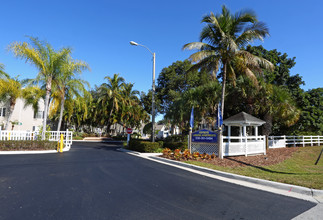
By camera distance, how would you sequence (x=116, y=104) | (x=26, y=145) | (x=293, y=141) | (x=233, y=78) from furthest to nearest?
(x=116, y=104) → (x=293, y=141) → (x=233, y=78) → (x=26, y=145)

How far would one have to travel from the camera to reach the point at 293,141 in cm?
2211

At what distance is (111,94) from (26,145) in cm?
2174

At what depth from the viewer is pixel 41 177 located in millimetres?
6457

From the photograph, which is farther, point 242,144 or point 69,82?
point 69,82

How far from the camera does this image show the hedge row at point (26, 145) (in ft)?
42.6

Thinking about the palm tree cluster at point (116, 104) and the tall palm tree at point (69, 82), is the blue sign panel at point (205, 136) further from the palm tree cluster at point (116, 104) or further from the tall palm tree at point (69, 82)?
the palm tree cluster at point (116, 104)

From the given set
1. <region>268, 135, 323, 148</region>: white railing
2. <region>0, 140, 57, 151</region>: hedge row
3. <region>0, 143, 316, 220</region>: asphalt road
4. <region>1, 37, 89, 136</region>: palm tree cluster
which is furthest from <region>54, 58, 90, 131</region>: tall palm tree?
<region>268, 135, 323, 148</region>: white railing

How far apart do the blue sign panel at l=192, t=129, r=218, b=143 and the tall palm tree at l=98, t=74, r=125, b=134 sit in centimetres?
2344

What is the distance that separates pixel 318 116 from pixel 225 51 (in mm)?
16372

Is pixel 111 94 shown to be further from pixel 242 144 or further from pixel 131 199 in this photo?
pixel 131 199

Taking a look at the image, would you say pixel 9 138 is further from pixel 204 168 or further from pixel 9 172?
pixel 204 168

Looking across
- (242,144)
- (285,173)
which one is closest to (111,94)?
(242,144)

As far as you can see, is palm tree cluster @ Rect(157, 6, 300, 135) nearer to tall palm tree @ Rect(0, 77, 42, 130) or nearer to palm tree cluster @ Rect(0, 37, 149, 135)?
palm tree cluster @ Rect(0, 37, 149, 135)

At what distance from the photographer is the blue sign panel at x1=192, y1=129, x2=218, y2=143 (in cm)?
1223
